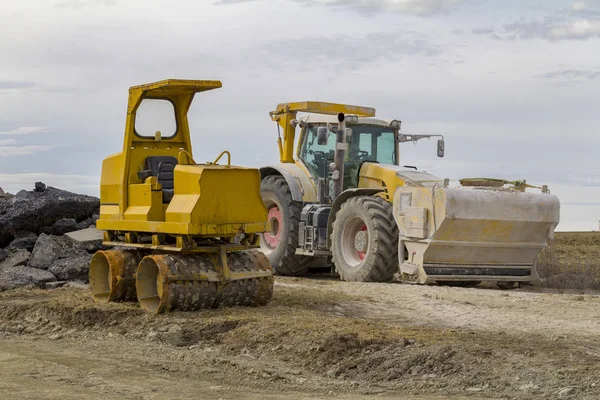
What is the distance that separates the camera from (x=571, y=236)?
82.9 feet

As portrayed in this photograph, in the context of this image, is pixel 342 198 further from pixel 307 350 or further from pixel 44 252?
pixel 307 350

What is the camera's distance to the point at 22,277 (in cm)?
1487

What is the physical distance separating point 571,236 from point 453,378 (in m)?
18.4

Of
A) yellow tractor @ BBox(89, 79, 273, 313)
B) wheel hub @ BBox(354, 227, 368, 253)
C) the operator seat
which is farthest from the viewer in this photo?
wheel hub @ BBox(354, 227, 368, 253)

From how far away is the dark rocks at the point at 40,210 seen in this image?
16.8 m

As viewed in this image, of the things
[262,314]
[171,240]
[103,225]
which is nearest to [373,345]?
[262,314]

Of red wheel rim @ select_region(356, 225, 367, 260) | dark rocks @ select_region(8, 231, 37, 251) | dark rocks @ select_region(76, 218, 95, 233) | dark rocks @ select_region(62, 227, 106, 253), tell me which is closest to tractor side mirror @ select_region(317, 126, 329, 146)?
red wheel rim @ select_region(356, 225, 367, 260)

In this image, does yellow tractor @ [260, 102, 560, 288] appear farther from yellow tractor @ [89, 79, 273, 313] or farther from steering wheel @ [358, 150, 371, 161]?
yellow tractor @ [89, 79, 273, 313]

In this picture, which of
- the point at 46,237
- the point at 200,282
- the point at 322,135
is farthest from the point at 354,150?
the point at 200,282

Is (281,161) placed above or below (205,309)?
above

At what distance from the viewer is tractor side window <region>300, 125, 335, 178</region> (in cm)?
1683

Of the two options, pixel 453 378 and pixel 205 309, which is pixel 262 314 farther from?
pixel 453 378

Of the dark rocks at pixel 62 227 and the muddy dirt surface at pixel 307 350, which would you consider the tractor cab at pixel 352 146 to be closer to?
the dark rocks at pixel 62 227

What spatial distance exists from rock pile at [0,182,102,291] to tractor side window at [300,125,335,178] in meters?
3.98
